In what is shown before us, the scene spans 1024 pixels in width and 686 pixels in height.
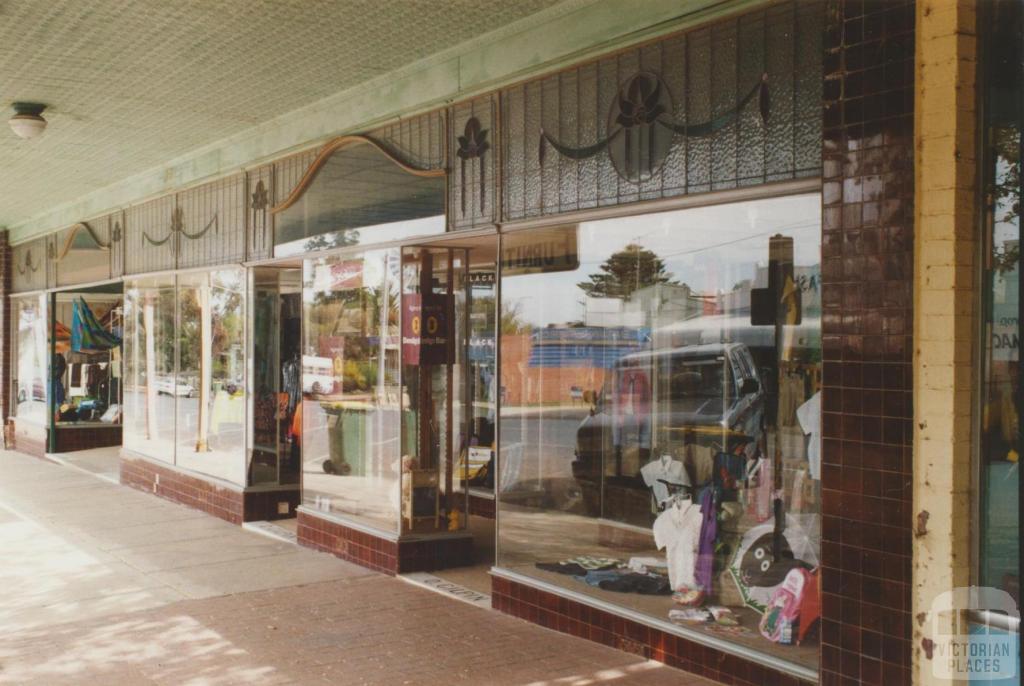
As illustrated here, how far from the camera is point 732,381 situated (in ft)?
21.6

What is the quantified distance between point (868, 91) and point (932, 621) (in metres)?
2.39

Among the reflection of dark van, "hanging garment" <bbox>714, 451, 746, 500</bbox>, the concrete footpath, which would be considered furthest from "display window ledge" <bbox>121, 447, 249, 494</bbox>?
"hanging garment" <bbox>714, 451, 746, 500</bbox>

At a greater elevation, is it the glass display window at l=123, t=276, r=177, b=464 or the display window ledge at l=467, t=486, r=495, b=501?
the glass display window at l=123, t=276, r=177, b=464

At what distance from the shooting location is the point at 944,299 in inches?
168

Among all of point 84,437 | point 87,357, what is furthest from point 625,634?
point 87,357

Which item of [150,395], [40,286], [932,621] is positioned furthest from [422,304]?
[40,286]

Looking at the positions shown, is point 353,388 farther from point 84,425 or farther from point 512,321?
point 84,425

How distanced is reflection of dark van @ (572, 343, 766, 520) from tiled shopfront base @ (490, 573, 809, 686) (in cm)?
102

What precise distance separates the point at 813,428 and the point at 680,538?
1.28 meters

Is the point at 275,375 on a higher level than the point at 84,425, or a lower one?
higher

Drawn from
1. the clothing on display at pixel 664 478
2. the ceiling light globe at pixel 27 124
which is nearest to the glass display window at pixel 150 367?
the ceiling light globe at pixel 27 124

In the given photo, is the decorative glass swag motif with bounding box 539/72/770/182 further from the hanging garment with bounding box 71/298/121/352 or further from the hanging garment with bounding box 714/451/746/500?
the hanging garment with bounding box 71/298/121/352

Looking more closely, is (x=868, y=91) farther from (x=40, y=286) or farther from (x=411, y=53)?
(x=40, y=286)

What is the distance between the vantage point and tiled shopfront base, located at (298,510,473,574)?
7879mm
